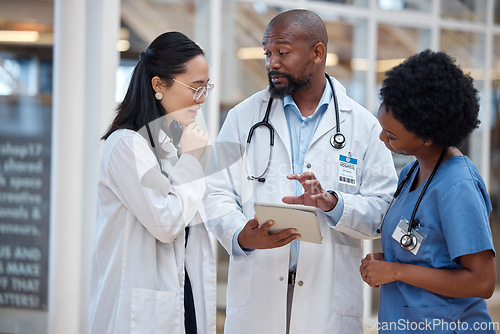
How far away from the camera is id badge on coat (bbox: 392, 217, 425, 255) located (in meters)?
1.90

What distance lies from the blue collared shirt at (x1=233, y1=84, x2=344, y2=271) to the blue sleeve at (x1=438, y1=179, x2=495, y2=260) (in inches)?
27.6

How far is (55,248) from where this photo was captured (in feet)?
12.0

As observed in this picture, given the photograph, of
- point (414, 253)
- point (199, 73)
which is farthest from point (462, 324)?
point (199, 73)

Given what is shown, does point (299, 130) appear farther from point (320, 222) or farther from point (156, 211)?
point (156, 211)

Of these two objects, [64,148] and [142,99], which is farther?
[64,148]

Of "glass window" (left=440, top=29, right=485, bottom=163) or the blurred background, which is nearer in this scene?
the blurred background

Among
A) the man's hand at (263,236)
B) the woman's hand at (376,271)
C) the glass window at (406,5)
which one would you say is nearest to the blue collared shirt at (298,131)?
the man's hand at (263,236)

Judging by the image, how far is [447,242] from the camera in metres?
1.83

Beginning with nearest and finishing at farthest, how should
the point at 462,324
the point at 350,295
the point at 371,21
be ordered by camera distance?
the point at 462,324
the point at 350,295
the point at 371,21

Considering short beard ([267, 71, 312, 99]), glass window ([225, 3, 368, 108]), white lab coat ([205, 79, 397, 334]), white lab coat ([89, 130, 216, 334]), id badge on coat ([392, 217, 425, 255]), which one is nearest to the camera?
id badge on coat ([392, 217, 425, 255])

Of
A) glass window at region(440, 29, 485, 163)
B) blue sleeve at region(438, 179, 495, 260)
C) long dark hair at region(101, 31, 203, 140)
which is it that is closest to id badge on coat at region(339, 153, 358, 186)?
blue sleeve at region(438, 179, 495, 260)

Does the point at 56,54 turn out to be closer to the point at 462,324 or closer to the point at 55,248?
the point at 55,248

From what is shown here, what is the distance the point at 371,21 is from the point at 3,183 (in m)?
3.14

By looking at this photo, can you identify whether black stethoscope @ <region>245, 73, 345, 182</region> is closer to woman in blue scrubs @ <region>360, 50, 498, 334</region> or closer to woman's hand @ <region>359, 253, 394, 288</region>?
woman in blue scrubs @ <region>360, 50, 498, 334</region>
